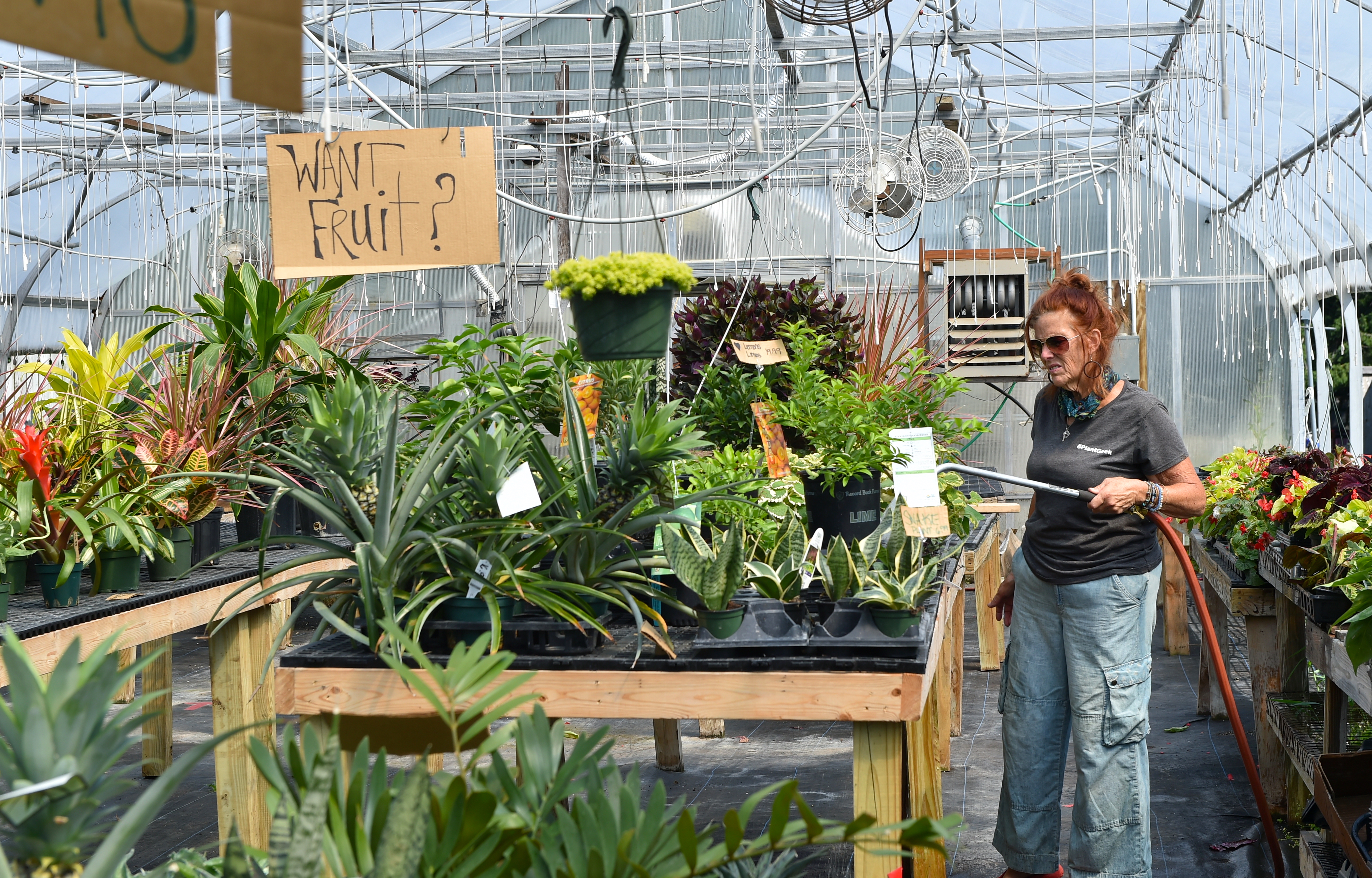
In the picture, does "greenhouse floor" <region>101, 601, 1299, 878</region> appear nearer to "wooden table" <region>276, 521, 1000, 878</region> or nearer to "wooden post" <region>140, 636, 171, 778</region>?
"wooden post" <region>140, 636, 171, 778</region>

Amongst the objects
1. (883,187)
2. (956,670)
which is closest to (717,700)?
(956,670)

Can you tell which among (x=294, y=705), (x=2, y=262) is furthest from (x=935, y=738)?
(x=2, y=262)

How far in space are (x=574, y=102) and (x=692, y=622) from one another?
20.0ft

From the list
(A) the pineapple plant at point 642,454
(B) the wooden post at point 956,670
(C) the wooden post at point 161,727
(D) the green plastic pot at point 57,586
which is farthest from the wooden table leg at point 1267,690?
(C) the wooden post at point 161,727

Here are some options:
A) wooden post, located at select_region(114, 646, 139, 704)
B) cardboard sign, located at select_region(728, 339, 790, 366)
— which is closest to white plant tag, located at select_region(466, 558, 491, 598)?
cardboard sign, located at select_region(728, 339, 790, 366)

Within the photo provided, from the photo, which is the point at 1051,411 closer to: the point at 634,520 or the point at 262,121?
the point at 634,520

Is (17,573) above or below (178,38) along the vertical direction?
below

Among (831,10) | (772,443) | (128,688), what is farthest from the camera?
(128,688)

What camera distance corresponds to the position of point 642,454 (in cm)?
195

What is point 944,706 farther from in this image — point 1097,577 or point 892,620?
point 892,620

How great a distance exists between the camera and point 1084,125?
7273 mm

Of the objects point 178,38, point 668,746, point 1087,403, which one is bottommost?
point 668,746

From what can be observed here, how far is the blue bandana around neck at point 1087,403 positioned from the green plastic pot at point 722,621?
35.0 inches

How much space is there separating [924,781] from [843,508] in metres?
0.58
